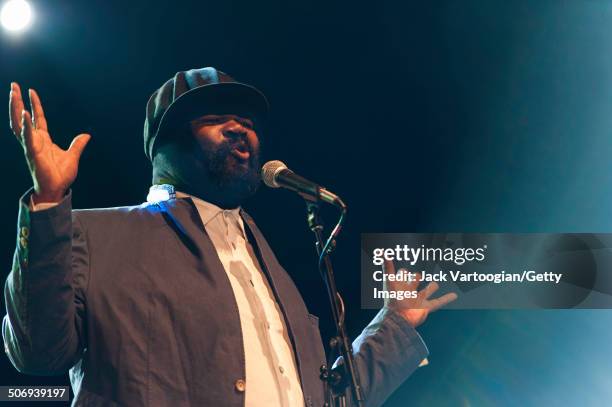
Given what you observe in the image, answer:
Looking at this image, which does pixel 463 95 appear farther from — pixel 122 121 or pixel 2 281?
pixel 2 281

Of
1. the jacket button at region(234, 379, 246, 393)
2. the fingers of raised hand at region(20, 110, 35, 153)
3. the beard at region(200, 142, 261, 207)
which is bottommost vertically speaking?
the jacket button at region(234, 379, 246, 393)

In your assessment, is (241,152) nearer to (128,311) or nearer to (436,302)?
(128,311)

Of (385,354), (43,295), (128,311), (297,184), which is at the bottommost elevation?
A: (385,354)

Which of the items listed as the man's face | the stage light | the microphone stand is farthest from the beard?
the stage light

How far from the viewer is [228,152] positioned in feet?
7.45

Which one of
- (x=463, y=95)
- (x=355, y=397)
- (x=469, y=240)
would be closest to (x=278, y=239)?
(x=469, y=240)

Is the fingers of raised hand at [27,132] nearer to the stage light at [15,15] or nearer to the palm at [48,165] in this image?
the palm at [48,165]

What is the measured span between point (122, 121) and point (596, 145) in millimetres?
2190

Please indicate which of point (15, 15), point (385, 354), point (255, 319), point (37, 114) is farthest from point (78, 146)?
point (15, 15)

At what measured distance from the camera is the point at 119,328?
1.90 meters

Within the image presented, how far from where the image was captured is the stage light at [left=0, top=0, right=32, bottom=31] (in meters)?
3.51

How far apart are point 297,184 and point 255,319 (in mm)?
368

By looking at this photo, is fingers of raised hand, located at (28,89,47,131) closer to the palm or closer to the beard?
the palm

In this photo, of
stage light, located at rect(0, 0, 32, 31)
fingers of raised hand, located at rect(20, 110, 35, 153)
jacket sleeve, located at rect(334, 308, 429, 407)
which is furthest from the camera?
stage light, located at rect(0, 0, 32, 31)
